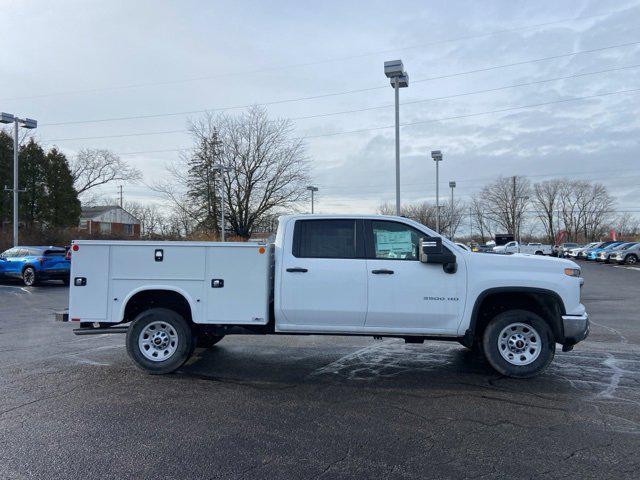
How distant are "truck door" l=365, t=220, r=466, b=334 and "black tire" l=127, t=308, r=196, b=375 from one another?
91.5 inches

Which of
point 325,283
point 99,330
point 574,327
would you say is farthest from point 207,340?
point 574,327

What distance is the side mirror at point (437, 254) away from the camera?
6324mm

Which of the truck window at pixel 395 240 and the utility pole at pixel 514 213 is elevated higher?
the utility pole at pixel 514 213

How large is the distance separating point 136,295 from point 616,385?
598 centimetres

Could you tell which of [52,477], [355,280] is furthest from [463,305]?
[52,477]

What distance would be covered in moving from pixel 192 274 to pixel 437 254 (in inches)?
119

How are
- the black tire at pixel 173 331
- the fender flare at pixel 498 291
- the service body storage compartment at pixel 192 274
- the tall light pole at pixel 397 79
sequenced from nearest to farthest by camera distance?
1. the fender flare at pixel 498 291
2. the service body storage compartment at pixel 192 274
3. the black tire at pixel 173 331
4. the tall light pole at pixel 397 79

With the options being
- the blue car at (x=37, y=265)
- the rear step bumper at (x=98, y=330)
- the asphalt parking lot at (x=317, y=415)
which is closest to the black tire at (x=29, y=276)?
the blue car at (x=37, y=265)

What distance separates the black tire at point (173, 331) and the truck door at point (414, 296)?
91.5 inches

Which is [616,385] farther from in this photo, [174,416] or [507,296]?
[174,416]

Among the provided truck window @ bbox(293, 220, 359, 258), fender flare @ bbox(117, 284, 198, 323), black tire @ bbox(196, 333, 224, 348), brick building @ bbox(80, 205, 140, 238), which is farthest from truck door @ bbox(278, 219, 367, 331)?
brick building @ bbox(80, 205, 140, 238)

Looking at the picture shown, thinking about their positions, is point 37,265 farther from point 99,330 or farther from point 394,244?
point 394,244

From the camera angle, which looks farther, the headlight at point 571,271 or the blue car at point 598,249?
the blue car at point 598,249

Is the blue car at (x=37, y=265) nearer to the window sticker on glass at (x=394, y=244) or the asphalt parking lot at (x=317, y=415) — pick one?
the asphalt parking lot at (x=317, y=415)
